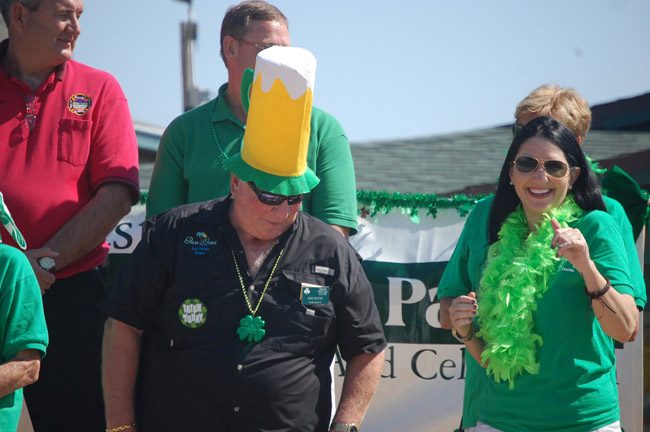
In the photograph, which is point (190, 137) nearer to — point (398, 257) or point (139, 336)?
point (139, 336)

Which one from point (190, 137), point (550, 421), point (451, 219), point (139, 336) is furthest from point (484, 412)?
point (451, 219)

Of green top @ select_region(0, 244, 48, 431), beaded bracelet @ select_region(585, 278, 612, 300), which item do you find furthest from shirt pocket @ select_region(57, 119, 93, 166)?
beaded bracelet @ select_region(585, 278, 612, 300)

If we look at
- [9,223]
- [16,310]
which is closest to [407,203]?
[9,223]

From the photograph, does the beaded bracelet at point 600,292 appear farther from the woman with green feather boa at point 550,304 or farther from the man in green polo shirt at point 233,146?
the man in green polo shirt at point 233,146

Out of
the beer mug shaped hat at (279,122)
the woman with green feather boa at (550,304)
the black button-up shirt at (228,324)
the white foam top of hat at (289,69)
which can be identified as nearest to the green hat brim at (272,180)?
the beer mug shaped hat at (279,122)

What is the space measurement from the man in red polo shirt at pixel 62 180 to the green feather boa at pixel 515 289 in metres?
1.55

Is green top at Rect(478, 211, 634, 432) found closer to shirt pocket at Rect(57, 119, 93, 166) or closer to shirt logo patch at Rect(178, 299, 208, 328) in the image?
shirt logo patch at Rect(178, 299, 208, 328)

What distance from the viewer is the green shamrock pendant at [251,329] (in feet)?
11.2

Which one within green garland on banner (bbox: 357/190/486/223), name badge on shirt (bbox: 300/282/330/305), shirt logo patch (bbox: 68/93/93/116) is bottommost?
green garland on banner (bbox: 357/190/486/223)

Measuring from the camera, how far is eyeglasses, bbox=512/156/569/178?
3697 millimetres

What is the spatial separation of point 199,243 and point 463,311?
1000 mm

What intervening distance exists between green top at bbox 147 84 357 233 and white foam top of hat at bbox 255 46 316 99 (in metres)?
0.69

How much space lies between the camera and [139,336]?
356 centimetres

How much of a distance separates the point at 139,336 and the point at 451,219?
8.20ft
